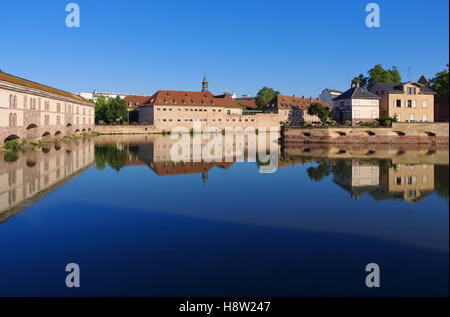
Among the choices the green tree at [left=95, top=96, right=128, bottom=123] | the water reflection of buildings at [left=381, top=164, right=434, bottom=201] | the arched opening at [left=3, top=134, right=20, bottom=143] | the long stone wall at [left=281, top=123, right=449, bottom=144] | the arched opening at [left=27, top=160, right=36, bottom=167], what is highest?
the green tree at [left=95, top=96, right=128, bottom=123]

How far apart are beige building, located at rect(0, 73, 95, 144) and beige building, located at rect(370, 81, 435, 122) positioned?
39266 millimetres

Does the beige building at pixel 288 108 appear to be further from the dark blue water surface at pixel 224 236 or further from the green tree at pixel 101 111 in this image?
the dark blue water surface at pixel 224 236

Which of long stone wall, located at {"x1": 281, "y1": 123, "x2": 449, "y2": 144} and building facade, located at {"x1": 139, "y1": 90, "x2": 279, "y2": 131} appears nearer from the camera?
long stone wall, located at {"x1": 281, "y1": 123, "x2": 449, "y2": 144}

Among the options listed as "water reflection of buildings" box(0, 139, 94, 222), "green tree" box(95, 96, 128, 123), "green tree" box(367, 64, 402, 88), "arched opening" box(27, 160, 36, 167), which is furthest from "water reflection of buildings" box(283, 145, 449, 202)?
"green tree" box(95, 96, 128, 123)

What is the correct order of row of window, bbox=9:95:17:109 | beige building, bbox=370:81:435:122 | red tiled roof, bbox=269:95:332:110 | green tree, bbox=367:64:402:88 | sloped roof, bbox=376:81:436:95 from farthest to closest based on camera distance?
red tiled roof, bbox=269:95:332:110
green tree, bbox=367:64:402:88
sloped roof, bbox=376:81:436:95
beige building, bbox=370:81:435:122
row of window, bbox=9:95:17:109

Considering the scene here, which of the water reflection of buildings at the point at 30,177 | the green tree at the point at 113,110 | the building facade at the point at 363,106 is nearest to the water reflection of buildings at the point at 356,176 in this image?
the water reflection of buildings at the point at 30,177

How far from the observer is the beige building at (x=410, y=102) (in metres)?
47.0

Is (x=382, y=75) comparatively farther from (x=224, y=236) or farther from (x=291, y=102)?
(x=224, y=236)

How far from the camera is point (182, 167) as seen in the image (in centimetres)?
2202

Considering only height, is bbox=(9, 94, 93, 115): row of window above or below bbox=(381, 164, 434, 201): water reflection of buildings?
above

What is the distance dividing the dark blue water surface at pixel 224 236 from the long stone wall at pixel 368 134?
25.2 metres

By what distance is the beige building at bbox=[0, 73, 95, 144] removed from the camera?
27.5 m

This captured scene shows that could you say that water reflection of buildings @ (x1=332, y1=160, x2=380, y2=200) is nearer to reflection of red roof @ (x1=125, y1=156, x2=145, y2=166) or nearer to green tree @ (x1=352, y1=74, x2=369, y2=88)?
reflection of red roof @ (x1=125, y1=156, x2=145, y2=166)
